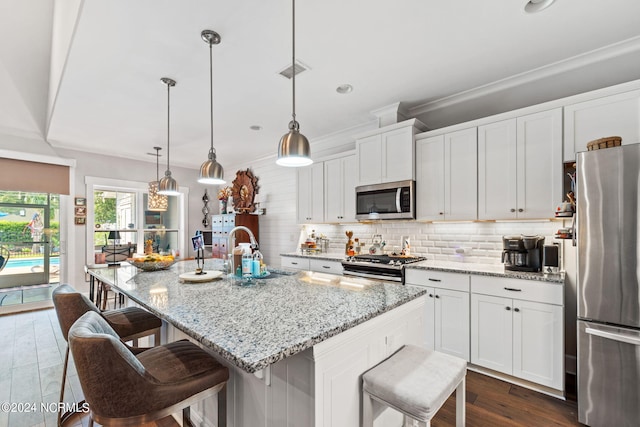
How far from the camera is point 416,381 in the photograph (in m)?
1.33

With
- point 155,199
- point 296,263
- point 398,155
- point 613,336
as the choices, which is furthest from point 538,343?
point 155,199

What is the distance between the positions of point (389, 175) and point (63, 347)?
409cm

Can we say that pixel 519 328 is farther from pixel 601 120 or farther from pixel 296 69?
pixel 296 69

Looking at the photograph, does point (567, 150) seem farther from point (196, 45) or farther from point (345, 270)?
point (196, 45)

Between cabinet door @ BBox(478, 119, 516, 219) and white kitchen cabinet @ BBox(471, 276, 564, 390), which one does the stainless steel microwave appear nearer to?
cabinet door @ BBox(478, 119, 516, 219)

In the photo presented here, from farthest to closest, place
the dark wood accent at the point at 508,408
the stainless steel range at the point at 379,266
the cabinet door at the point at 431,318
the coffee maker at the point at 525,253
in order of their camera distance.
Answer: the stainless steel range at the point at 379,266
the cabinet door at the point at 431,318
the coffee maker at the point at 525,253
the dark wood accent at the point at 508,408

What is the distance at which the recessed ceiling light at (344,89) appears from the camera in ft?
9.85

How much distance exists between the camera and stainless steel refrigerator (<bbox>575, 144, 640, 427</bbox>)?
5.90 feet

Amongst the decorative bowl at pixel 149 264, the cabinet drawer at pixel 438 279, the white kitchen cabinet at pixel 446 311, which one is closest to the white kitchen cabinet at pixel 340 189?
the cabinet drawer at pixel 438 279

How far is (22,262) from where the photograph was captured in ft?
15.6

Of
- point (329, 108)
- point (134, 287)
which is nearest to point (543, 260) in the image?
point (329, 108)

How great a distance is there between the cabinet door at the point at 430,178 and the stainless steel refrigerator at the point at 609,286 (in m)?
1.26

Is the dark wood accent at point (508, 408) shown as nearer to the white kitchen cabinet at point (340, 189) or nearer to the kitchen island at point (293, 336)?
the kitchen island at point (293, 336)

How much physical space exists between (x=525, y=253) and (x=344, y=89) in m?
2.29
